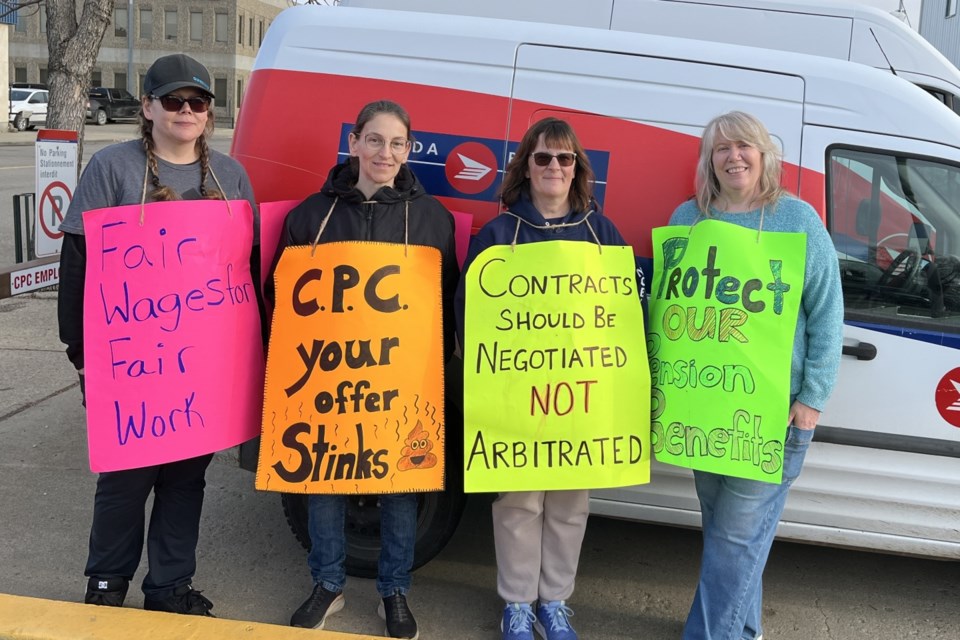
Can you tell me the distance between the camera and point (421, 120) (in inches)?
137

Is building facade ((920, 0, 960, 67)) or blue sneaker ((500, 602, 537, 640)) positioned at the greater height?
building facade ((920, 0, 960, 67))

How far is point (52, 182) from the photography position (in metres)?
7.10

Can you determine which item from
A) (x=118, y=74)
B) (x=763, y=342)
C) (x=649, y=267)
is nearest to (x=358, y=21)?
(x=649, y=267)

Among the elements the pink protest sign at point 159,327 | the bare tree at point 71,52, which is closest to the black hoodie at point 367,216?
the pink protest sign at point 159,327

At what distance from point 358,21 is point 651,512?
2.23 m

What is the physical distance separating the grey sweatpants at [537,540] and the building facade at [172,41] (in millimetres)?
48017

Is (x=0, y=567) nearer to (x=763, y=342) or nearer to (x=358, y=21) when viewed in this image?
(x=358, y=21)

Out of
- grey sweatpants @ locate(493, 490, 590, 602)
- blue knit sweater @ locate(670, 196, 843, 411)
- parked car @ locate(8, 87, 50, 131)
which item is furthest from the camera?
parked car @ locate(8, 87, 50, 131)

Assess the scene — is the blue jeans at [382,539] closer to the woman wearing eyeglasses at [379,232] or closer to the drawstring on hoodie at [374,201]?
the woman wearing eyeglasses at [379,232]

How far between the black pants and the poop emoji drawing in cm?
74

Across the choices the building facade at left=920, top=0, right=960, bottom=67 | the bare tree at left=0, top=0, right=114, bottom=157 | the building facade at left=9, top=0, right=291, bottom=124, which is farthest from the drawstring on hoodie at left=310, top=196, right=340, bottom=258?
the building facade at left=9, top=0, right=291, bottom=124

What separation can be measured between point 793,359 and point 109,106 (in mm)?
37481

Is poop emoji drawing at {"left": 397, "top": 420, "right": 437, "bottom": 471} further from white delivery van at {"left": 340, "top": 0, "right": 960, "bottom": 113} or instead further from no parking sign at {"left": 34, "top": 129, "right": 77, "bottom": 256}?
no parking sign at {"left": 34, "top": 129, "right": 77, "bottom": 256}

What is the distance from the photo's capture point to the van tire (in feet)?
11.6
